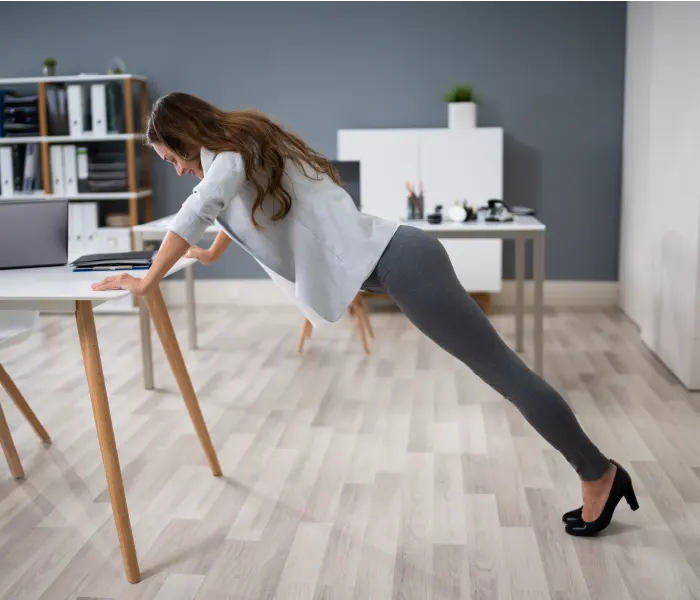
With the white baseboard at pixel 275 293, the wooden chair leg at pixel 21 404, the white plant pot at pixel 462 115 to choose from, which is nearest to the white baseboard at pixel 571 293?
the white baseboard at pixel 275 293

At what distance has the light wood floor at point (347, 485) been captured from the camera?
7.43ft

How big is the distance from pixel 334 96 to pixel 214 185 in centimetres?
395

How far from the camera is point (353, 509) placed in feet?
8.82

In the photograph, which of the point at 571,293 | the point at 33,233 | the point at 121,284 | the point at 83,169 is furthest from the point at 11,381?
the point at 571,293

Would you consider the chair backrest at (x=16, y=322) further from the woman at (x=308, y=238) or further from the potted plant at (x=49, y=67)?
the potted plant at (x=49, y=67)

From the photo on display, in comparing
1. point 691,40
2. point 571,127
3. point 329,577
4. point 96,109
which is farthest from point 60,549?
point 571,127

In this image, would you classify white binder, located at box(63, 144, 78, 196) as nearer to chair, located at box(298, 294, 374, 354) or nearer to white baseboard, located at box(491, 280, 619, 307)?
chair, located at box(298, 294, 374, 354)

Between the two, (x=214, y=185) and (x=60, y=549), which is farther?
(x=60, y=549)

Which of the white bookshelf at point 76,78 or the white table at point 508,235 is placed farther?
the white bookshelf at point 76,78

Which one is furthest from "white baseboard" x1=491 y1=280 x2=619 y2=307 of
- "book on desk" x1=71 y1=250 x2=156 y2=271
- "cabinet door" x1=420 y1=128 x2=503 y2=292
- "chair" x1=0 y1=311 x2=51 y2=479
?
"book on desk" x1=71 y1=250 x2=156 y2=271

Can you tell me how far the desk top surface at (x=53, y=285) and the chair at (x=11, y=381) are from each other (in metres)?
0.40

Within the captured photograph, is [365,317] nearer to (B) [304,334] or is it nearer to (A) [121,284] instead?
(B) [304,334]

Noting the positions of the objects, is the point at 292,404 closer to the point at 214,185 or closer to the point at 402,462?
the point at 402,462

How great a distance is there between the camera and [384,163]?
5602 mm
